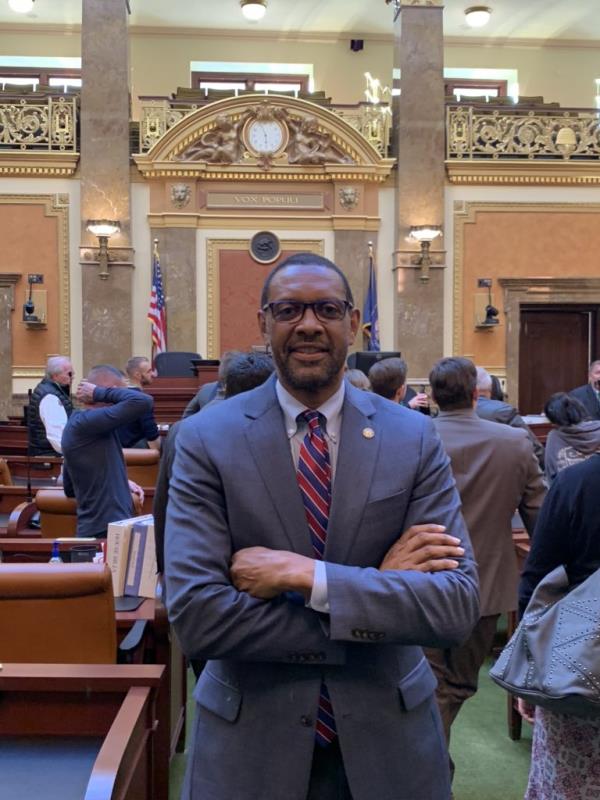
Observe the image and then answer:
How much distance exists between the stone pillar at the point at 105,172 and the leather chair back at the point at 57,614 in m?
8.07

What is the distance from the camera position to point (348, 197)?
10219 mm

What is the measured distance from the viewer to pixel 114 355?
9.91 m

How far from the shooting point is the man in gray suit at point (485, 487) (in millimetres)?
2436

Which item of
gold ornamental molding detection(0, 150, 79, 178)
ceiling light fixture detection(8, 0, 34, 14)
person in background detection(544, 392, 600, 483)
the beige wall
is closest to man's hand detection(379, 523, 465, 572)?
person in background detection(544, 392, 600, 483)

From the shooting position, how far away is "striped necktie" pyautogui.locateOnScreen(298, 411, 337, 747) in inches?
48.0

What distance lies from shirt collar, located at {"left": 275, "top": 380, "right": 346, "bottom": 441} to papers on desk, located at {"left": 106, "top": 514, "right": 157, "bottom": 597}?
4.68ft

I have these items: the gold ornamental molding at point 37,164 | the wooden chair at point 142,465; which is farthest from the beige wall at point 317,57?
the wooden chair at point 142,465

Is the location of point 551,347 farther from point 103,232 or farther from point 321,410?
point 321,410

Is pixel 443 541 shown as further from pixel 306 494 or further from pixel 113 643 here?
pixel 113 643

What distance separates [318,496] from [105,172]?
30.5 ft

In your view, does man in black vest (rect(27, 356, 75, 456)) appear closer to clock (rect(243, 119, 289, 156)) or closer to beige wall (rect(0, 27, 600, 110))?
clock (rect(243, 119, 289, 156))

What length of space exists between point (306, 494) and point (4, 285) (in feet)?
31.3

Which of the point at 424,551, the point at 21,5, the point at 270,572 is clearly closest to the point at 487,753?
the point at 424,551

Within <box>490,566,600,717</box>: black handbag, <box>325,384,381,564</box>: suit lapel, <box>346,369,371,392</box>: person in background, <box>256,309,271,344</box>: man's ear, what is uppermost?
<box>256,309,271,344</box>: man's ear
